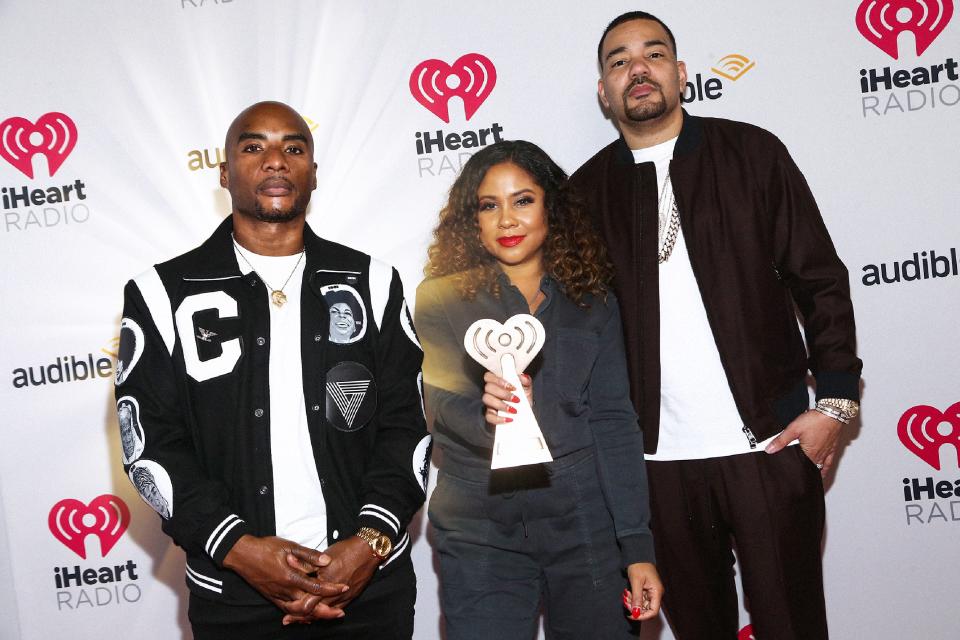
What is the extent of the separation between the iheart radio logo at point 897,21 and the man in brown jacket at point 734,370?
87 cm

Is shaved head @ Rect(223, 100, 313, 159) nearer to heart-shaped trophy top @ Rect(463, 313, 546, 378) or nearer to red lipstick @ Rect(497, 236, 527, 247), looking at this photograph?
red lipstick @ Rect(497, 236, 527, 247)

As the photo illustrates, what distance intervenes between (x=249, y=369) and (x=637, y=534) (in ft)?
3.52

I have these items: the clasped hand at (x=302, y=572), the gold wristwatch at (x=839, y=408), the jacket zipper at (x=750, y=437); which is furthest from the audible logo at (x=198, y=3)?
the gold wristwatch at (x=839, y=408)

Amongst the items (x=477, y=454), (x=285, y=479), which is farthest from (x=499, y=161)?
(x=285, y=479)

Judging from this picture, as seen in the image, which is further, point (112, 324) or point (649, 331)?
point (112, 324)

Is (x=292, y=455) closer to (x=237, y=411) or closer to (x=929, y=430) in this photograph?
(x=237, y=411)

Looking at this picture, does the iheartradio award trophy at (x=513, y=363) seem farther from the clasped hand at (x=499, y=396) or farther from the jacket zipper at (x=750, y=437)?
the jacket zipper at (x=750, y=437)

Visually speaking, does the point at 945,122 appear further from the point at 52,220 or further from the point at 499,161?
the point at 52,220

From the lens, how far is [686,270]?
254cm

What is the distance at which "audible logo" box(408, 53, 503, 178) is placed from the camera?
3236mm

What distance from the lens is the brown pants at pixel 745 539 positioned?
97.0 inches

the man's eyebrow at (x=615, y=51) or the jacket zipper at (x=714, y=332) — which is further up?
the man's eyebrow at (x=615, y=51)

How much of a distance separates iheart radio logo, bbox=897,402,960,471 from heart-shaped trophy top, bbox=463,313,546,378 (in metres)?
1.85

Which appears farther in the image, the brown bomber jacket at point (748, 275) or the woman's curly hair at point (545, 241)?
the brown bomber jacket at point (748, 275)
